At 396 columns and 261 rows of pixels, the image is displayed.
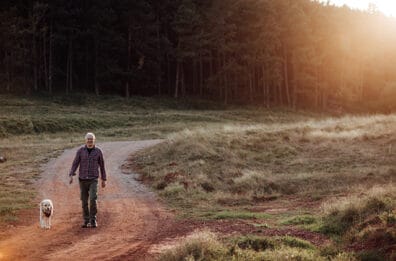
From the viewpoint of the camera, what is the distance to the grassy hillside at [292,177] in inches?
506

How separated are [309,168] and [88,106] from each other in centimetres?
3337

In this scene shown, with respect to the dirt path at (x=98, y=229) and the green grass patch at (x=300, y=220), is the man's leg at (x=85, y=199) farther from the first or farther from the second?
the green grass patch at (x=300, y=220)

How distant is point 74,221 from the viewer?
1423 cm

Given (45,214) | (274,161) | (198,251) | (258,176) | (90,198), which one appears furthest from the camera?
(274,161)

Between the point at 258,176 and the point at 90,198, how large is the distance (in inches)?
351

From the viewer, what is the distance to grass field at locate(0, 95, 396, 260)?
1076 cm

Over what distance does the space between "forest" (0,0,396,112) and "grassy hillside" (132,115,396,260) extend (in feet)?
103

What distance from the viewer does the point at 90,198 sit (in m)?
13.7

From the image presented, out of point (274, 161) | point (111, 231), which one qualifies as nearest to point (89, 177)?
point (111, 231)

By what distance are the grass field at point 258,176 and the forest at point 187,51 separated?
1486 centimetres

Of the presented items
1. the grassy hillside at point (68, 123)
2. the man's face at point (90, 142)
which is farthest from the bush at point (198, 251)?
the grassy hillside at point (68, 123)

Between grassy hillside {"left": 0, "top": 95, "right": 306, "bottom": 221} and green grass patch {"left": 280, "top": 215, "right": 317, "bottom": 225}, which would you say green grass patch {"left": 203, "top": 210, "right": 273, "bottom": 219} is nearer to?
green grass patch {"left": 280, "top": 215, "right": 317, "bottom": 225}

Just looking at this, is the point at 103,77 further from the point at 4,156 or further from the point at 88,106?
the point at 4,156

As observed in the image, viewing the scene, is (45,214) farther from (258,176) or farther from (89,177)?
(258,176)
